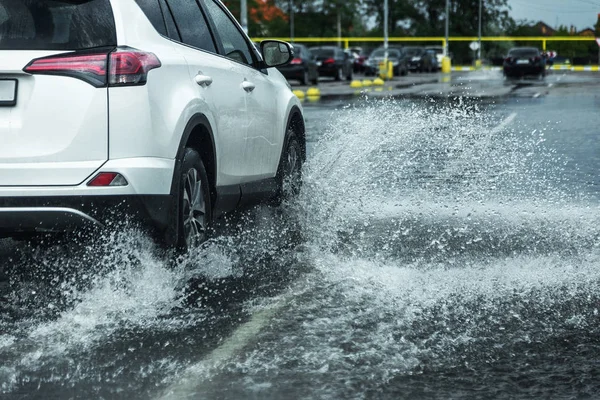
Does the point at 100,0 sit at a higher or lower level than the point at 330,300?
higher

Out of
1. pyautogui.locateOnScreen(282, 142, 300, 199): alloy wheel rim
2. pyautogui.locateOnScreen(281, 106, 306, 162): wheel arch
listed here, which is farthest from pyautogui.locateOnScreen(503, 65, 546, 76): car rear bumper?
pyautogui.locateOnScreen(282, 142, 300, 199): alloy wheel rim

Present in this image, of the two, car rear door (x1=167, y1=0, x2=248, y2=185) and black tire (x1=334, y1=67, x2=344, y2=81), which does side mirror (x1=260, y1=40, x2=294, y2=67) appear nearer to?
car rear door (x1=167, y1=0, x2=248, y2=185)

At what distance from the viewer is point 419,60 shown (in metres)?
67.8

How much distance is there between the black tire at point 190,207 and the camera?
546cm

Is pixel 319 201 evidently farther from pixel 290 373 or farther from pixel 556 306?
pixel 290 373

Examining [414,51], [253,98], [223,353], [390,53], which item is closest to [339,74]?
[390,53]

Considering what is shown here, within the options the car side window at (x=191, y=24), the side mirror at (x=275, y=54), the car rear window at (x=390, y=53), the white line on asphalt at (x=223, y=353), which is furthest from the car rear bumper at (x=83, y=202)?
the car rear window at (x=390, y=53)

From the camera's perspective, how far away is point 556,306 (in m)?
5.32

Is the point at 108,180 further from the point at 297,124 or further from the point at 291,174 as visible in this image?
the point at 297,124

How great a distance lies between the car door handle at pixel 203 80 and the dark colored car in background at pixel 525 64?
153 ft

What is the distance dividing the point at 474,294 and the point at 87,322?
73.1 inches

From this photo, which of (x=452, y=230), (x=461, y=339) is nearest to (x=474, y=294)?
(x=461, y=339)

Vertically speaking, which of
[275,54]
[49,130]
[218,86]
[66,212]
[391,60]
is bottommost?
[391,60]

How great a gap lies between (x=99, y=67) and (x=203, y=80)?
884 mm
